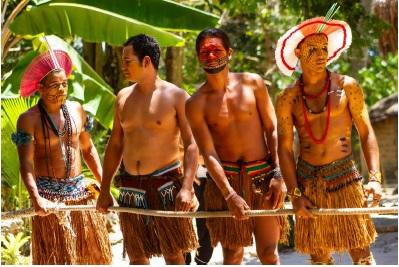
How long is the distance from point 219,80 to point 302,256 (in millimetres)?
4373

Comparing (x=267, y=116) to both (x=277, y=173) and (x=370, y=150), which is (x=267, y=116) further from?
(x=370, y=150)

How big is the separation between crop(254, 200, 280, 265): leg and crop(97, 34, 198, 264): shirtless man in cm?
40

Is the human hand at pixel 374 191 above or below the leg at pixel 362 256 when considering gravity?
above

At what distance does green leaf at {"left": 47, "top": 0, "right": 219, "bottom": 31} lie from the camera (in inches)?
323

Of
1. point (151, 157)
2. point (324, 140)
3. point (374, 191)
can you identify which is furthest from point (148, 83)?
point (374, 191)

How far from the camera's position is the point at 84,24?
828 centimetres

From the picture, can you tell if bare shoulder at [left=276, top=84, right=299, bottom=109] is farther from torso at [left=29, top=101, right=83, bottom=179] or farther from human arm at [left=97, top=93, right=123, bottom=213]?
torso at [left=29, top=101, right=83, bottom=179]

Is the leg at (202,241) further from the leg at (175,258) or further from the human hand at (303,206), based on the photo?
the human hand at (303,206)

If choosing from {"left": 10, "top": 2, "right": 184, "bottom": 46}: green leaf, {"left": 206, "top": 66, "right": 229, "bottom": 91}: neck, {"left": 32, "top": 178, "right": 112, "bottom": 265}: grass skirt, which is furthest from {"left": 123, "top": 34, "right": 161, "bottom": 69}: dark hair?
{"left": 10, "top": 2, "right": 184, "bottom": 46}: green leaf

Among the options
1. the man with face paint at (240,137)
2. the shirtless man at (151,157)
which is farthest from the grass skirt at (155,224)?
the man with face paint at (240,137)

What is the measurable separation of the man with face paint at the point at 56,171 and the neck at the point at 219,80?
1.07 m

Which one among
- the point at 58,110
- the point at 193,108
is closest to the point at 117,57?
the point at 58,110

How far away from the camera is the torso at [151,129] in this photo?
4.68 meters

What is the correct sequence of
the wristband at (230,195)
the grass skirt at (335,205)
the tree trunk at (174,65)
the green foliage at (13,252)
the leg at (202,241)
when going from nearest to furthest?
the wristband at (230,195) < the grass skirt at (335,205) < the leg at (202,241) < the green foliage at (13,252) < the tree trunk at (174,65)
